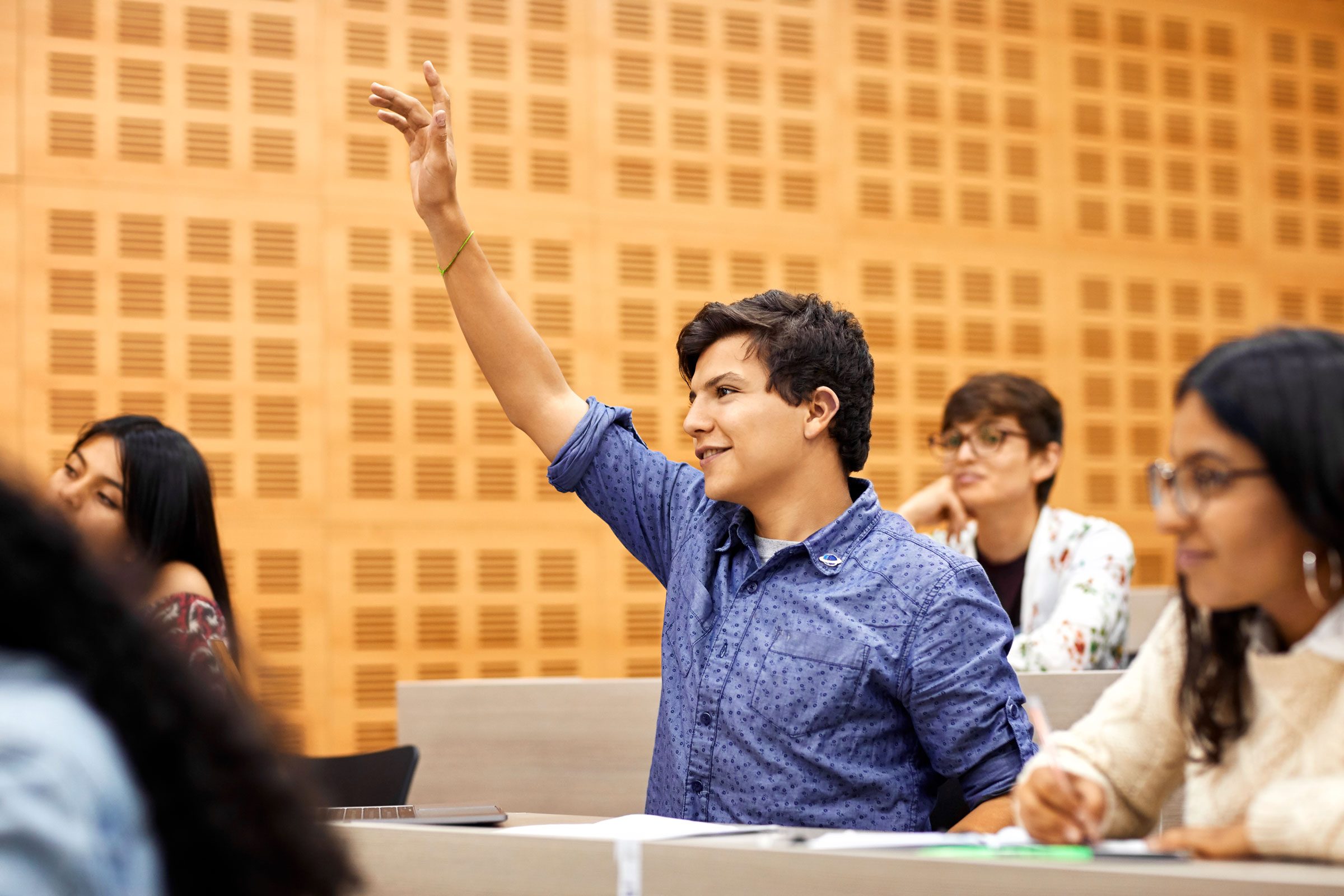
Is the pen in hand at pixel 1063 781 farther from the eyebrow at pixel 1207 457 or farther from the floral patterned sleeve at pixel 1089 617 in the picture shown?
the floral patterned sleeve at pixel 1089 617

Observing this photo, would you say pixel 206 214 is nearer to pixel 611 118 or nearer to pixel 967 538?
pixel 611 118

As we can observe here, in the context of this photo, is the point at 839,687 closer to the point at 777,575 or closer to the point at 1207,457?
the point at 777,575

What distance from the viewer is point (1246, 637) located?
4.62 ft

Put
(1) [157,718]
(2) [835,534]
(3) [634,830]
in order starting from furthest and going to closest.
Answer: (2) [835,534]
(3) [634,830]
(1) [157,718]

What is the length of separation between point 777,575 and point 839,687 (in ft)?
0.82

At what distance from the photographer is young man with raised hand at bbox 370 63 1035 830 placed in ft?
6.56

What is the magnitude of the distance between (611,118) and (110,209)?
193cm

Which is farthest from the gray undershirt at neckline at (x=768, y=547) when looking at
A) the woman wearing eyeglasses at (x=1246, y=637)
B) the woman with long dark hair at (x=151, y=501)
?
the woman with long dark hair at (x=151, y=501)

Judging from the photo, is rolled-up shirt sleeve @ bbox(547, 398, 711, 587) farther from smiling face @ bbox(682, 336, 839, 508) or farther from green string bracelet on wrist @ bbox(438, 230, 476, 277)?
green string bracelet on wrist @ bbox(438, 230, 476, 277)

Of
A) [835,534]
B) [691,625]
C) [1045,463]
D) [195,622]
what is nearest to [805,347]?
[835,534]

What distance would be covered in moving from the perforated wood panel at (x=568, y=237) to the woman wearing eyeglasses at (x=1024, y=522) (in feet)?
5.49

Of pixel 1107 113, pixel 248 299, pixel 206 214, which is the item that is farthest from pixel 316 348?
pixel 1107 113

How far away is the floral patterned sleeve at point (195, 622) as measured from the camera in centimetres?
249

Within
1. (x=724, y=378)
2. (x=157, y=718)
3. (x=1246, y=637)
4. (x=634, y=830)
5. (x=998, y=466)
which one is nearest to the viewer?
(x=157, y=718)
